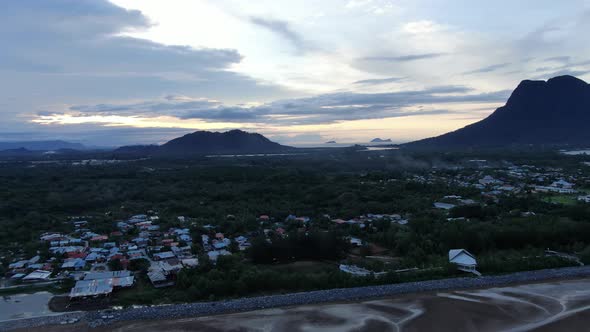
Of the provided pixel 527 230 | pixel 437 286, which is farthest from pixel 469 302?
pixel 527 230

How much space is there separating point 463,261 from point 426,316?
446 centimetres

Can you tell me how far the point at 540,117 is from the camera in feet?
324

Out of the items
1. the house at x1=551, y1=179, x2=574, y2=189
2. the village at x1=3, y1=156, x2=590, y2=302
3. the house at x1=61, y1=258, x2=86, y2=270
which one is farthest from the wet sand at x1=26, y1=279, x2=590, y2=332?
the house at x1=551, y1=179, x2=574, y2=189

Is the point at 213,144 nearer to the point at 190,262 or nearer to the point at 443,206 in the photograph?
the point at 443,206

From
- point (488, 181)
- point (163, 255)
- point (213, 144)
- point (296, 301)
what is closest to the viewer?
point (296, 301)

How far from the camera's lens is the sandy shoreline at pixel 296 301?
38.9 feet

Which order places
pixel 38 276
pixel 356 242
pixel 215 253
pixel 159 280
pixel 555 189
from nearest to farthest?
pixel 159 280 < pixel 38 276 < pixel 215 253 < pixel 356 242 < pixel 555 189

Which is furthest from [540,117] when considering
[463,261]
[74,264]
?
[74,264]

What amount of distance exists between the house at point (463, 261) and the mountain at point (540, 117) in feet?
285

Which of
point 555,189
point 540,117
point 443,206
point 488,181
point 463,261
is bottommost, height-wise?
point 463,261

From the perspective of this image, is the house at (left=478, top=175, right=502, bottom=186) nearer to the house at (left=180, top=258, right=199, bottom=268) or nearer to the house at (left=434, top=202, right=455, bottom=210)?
the house at (left=434, top=202, right=455, bottom=210)

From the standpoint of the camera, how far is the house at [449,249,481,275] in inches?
608

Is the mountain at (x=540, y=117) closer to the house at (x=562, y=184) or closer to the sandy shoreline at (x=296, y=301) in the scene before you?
the house at (x=562, y=184)

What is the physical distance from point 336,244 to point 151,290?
7.82m
